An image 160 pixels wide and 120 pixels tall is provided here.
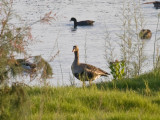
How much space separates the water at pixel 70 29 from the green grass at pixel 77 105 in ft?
23.1

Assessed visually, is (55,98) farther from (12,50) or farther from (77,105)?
(12,50)

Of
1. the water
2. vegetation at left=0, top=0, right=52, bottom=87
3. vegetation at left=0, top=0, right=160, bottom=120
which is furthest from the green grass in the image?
the water

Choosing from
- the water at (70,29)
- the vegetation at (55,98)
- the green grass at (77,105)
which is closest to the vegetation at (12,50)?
the vegetation at (55,98)

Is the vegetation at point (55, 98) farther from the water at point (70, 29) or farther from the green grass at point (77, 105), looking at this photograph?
the water at point (70, 29)

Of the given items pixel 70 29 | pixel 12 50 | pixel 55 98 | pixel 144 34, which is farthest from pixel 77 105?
pixel 70 29

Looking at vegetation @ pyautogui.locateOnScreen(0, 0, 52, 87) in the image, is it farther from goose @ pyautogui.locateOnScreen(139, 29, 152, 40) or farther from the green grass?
goose @ pyautogui.locateOnScreen(139, 29, 152, 40)

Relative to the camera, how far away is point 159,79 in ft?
32.7

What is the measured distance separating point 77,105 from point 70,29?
2523cm

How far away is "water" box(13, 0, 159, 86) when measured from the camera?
822 inches

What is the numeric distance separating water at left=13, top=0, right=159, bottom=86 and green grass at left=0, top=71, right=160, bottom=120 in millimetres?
7036

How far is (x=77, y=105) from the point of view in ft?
24.5

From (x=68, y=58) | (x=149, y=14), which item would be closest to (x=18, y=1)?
(x=149, y=14)

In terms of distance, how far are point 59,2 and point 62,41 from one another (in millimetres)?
14759

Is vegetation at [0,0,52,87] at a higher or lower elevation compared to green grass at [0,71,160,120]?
higher
